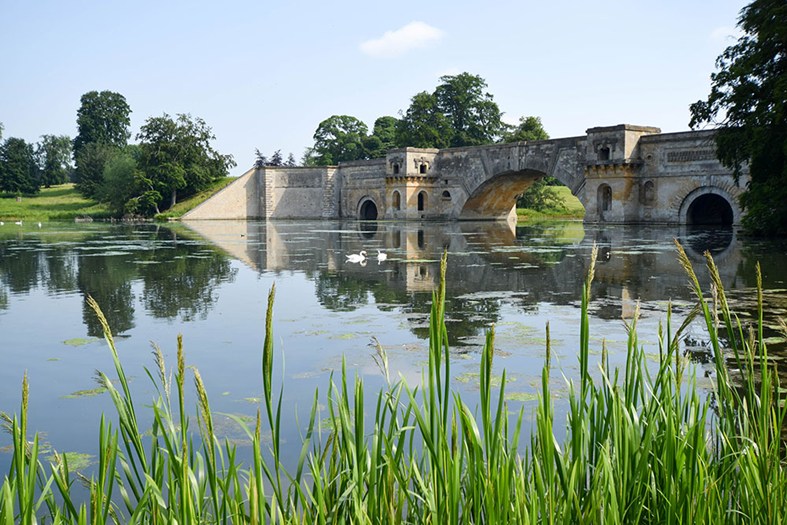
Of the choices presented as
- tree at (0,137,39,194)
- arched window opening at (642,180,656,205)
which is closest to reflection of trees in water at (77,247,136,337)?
arched window opening at (642,180,656,205)

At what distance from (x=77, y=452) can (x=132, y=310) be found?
15.7 ft

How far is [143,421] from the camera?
172 inches

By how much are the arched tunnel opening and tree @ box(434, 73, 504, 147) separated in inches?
933

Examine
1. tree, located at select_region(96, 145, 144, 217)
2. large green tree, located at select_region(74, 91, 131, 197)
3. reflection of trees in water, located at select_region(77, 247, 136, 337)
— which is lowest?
reflection of trees in water, located at select_region(77, 247, 136, 337)

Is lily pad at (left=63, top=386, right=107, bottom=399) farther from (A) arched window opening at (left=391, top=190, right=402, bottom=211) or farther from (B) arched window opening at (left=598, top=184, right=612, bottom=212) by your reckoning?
(A) arched window opening at (left=391, top=190, right=402, bottom=211)

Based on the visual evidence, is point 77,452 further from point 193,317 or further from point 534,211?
point 534,211

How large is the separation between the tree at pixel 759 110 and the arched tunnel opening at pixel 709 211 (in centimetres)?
1184

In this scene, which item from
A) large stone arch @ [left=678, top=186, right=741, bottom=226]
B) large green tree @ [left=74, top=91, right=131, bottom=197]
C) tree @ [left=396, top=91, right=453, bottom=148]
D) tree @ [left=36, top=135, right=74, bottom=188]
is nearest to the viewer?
large stone arch @ [left=678, top=186, right=741, bottom=226]

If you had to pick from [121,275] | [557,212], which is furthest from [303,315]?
[557,212]

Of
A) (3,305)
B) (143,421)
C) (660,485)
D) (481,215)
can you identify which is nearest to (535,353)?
(143,421)

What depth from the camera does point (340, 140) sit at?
205 feet

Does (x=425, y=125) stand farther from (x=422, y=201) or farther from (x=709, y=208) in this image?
(x=709, y=208)

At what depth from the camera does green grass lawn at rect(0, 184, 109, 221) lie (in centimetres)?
4834

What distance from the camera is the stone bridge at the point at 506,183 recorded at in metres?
29.8
